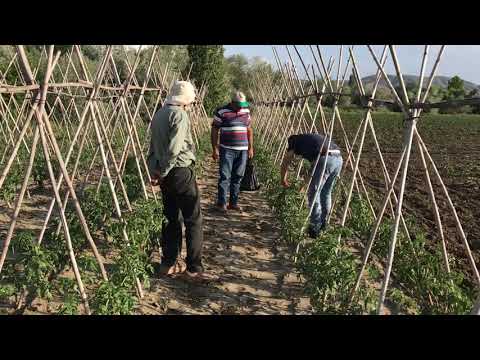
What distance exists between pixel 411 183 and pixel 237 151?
560 cm

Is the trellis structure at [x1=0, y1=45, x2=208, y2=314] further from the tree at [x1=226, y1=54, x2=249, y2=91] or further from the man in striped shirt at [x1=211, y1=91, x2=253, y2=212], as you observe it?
the tree at [x1=226, y1=54, x2=249, y2=91]

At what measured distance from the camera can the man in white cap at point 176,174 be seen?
3.83 meters

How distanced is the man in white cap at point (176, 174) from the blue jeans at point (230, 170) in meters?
2.17

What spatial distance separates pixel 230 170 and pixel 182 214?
2.38 metres

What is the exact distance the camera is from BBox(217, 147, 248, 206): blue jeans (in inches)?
250

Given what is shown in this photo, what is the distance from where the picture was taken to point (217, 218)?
6320 millimetres

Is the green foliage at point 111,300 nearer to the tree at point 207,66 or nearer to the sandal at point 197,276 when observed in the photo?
the sandal at point 197,276

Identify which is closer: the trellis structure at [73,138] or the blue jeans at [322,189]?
the trellis structure at [73,138]

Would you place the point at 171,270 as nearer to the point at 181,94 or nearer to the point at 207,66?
the point at 181,94

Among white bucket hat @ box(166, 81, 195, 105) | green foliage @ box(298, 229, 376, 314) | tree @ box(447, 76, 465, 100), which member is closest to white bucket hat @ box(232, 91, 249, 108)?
white bucket hat @ box(166, 81, 195, 105)

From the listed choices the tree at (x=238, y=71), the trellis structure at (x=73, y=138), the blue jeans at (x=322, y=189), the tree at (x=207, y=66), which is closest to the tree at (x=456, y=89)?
the tree at (x=238, y=71)

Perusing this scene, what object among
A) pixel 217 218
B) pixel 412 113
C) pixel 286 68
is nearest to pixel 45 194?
pixel 217 218

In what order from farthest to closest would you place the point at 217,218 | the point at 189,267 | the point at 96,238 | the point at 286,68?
the point at 286,68, the point at 217,218, the point at 96,238, the point at 189,267

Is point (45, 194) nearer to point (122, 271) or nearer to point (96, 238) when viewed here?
point (96, 238)
